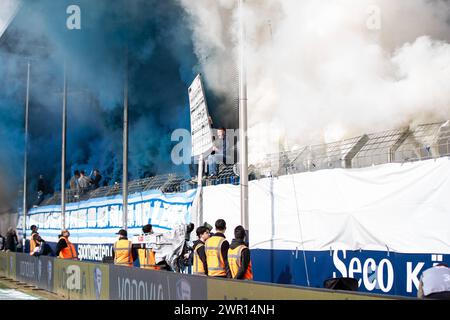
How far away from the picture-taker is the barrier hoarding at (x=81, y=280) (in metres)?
13.3

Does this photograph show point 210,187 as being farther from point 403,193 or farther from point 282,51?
point 403,193

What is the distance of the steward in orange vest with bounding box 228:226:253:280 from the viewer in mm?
9883

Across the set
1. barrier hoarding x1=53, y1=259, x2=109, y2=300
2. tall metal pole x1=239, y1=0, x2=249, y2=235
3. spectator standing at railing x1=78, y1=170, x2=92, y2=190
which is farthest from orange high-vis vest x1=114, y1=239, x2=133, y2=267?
spectator standing at railing x1=78, y1=170, x2=92, y2=190

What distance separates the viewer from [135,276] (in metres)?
11.5

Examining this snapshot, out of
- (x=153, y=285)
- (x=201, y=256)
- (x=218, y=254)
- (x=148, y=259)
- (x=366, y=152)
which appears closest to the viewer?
(x=218, y=254)

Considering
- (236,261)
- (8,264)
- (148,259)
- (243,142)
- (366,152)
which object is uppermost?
(243,142)

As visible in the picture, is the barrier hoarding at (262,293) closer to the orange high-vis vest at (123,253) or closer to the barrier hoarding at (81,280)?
the barrier hoarding at (81,280)

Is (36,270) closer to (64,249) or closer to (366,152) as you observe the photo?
(64,249)

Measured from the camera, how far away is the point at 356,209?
459 inches

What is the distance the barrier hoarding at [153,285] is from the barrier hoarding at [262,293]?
1.17 ft

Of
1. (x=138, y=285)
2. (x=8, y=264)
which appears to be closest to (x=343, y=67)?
(x=138, y=285)

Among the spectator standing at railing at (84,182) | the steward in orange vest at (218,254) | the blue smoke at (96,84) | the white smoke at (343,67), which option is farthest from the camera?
the spectator standing at railing at (84,182)

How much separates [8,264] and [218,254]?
48.5ft

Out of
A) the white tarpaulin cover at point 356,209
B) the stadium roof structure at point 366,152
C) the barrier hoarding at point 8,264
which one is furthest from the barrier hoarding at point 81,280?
the barrier hoarding at point 8,264
